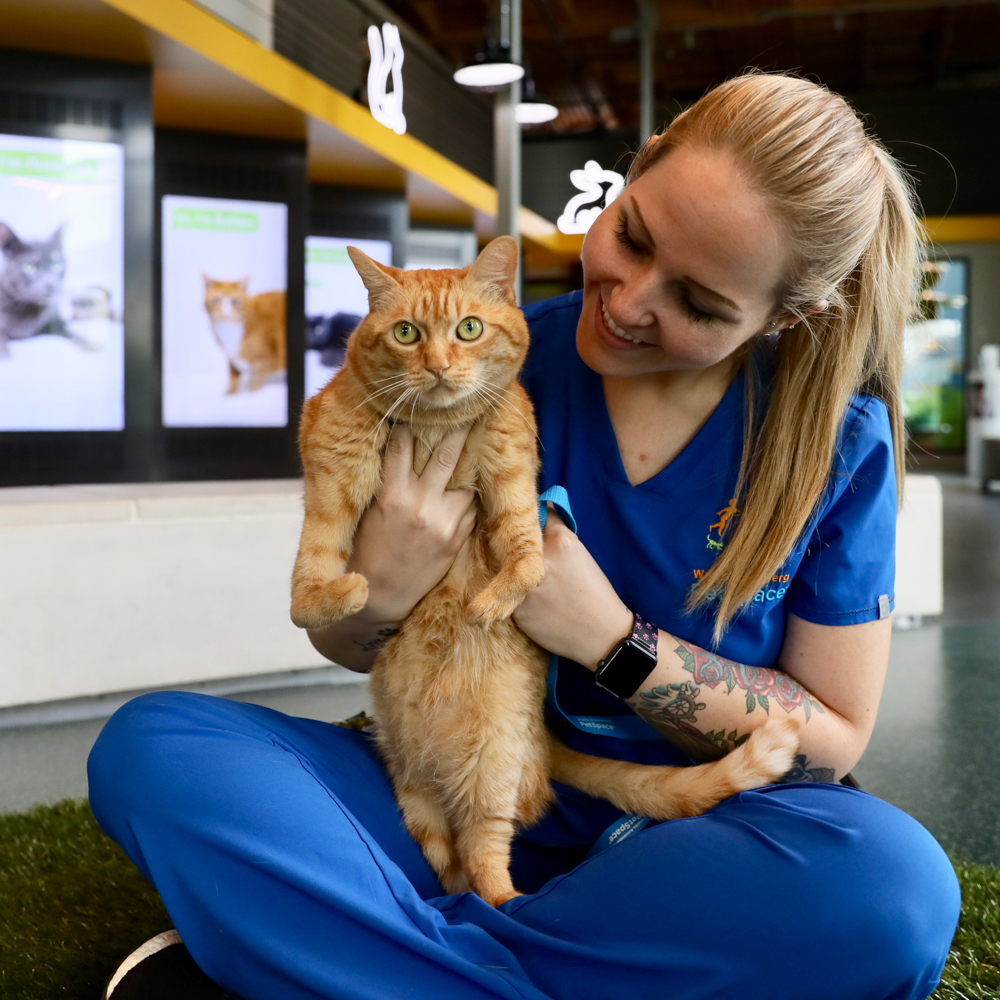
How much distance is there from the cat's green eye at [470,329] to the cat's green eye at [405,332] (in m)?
0.06

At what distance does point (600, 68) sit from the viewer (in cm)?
1084

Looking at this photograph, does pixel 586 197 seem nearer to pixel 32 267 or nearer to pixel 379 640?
pixel 32 267

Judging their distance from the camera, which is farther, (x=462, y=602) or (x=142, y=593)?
(x=142, y=593)

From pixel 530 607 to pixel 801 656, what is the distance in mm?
376

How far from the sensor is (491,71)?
487 centimetres

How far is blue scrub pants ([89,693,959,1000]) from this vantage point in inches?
36.6

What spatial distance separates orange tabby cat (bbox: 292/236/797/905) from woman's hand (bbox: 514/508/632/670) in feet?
0.10

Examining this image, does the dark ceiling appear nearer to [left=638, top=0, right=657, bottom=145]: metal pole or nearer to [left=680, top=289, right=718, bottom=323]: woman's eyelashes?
[left=638, top=0, right=657, bottom=145]: metal pole

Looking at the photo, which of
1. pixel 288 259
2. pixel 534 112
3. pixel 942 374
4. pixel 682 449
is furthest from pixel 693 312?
pixel 942 374

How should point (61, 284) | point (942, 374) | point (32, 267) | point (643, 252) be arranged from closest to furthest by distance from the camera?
point (643, 252) → point (32, 267) → point (61, 284) → point (942, 374)

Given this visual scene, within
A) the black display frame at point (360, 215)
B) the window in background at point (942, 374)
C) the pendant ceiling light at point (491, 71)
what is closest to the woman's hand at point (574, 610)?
the pendant ceiling light at point (491, 71)

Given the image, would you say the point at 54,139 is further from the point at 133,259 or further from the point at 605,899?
the point at 605,899

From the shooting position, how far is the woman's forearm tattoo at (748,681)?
1.17 m

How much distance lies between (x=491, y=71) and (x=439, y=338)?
13.7 ft
